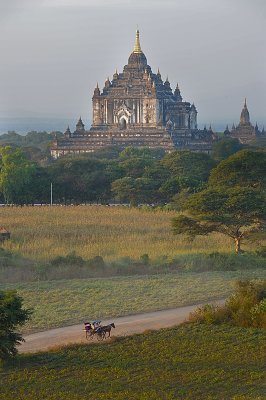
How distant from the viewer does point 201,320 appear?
763 inches

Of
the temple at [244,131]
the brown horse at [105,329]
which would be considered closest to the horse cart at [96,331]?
the brown horse at [105,329]

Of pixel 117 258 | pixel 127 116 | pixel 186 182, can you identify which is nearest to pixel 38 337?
pixel 117 258

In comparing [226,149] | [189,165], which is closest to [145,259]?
[189,165]

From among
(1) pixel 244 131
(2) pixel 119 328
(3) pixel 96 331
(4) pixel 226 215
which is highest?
(1) pixel 244 131

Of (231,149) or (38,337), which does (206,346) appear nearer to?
(38,337)

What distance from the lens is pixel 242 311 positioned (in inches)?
758

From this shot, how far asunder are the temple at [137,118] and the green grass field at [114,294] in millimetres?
65674

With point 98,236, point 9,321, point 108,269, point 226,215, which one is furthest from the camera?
point 98,236

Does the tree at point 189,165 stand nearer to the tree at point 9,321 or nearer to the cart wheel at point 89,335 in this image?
the cart wheel at point 89,335

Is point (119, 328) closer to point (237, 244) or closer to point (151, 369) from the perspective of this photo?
point (151, 369)

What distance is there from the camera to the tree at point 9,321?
16.1 metres

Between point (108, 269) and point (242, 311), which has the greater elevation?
point (108, 269)

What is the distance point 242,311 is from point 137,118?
8155 centimetres

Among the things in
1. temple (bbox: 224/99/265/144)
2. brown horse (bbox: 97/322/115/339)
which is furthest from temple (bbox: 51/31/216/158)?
brown horse (bbox: 97/322/115/339)
